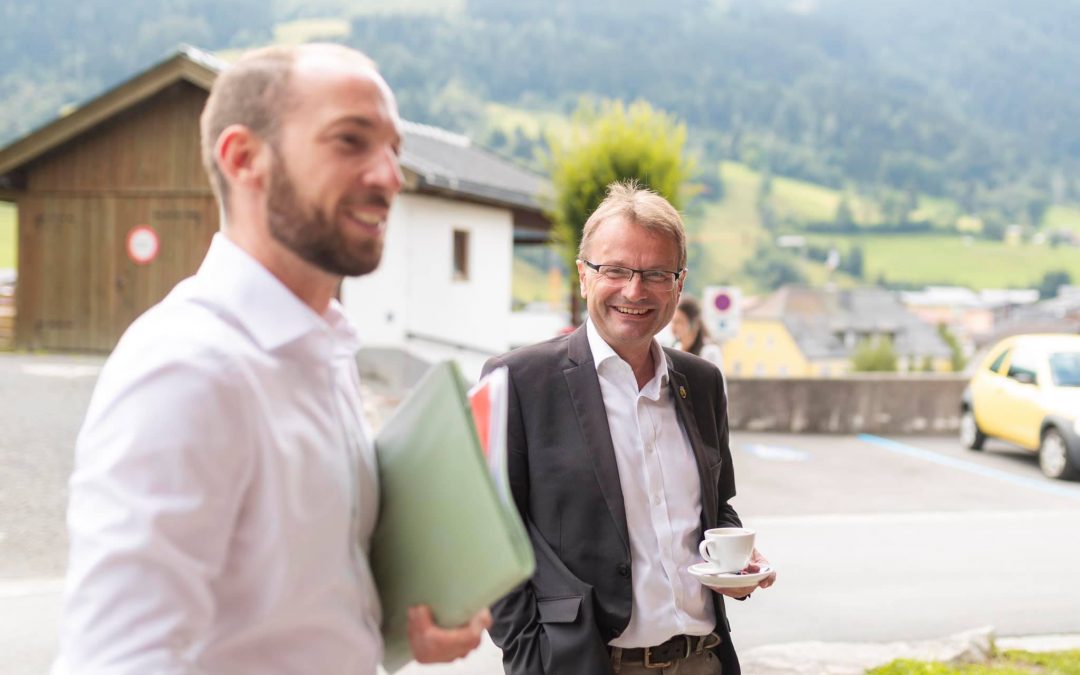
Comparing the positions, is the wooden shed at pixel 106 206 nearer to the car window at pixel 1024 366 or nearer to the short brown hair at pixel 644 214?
the car window at pixel 1024 366

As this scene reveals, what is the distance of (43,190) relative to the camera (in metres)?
22.3

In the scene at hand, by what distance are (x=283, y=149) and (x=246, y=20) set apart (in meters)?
176

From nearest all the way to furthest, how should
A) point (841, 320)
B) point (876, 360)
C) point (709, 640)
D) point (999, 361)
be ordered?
point (709, 640), point (999, 361), point (876, 360), point (841, 320)

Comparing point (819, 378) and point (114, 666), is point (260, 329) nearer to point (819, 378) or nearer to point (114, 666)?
point (114, 666)

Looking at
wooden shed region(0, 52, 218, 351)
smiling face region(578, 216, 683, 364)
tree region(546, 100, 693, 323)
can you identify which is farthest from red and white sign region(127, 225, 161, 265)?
smiling face region(578, 216, 683, 364)

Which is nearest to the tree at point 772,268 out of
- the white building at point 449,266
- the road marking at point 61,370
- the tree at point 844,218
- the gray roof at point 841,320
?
the tree at point 844,218

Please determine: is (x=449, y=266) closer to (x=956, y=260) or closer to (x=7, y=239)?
(x=7, y=239)

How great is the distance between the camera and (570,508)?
2.82 metres

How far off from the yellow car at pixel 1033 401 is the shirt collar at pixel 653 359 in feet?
42.2

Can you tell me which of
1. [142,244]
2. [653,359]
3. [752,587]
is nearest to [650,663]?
[752,587]

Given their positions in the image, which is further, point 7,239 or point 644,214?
point 7,239

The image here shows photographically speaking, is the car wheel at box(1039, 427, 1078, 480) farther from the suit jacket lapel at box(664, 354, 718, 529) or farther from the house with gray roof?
the house with gray roof

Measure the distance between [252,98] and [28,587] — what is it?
22.4 feet

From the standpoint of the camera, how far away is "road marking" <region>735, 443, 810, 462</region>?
1522cm
